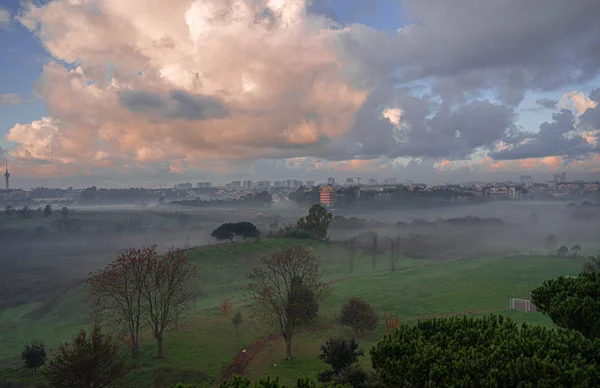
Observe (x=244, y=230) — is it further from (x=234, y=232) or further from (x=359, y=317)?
(x=359, y=317)

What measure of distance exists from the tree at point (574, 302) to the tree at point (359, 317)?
22184mm

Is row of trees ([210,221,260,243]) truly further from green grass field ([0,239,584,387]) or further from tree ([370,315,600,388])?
tree ([370,315,600,388])

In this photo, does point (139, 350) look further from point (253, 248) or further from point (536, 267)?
point (536, 267)

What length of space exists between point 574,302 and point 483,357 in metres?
7.48

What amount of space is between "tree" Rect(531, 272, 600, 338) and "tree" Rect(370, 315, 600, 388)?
3.47 m

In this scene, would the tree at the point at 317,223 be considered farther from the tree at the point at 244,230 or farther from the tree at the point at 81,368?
the tree at the point at 81,368

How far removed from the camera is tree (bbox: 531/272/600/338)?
53.5 feet

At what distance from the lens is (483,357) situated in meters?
12.3

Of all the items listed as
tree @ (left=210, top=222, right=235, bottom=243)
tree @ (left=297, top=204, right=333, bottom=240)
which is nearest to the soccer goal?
tree @ (left=297, top=204, right=333, bottom=240)

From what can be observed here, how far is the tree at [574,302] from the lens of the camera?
16.3 m

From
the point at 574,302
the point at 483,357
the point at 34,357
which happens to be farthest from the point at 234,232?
the point at 483,357

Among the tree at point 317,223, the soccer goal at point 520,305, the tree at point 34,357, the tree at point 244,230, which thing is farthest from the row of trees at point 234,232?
the tree at point 34,357

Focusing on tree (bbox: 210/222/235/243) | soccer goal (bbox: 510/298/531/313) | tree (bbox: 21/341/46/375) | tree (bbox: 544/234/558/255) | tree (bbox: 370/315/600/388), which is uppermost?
tree (bbox: 370/315/600/388)

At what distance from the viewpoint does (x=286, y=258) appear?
42.3 m
